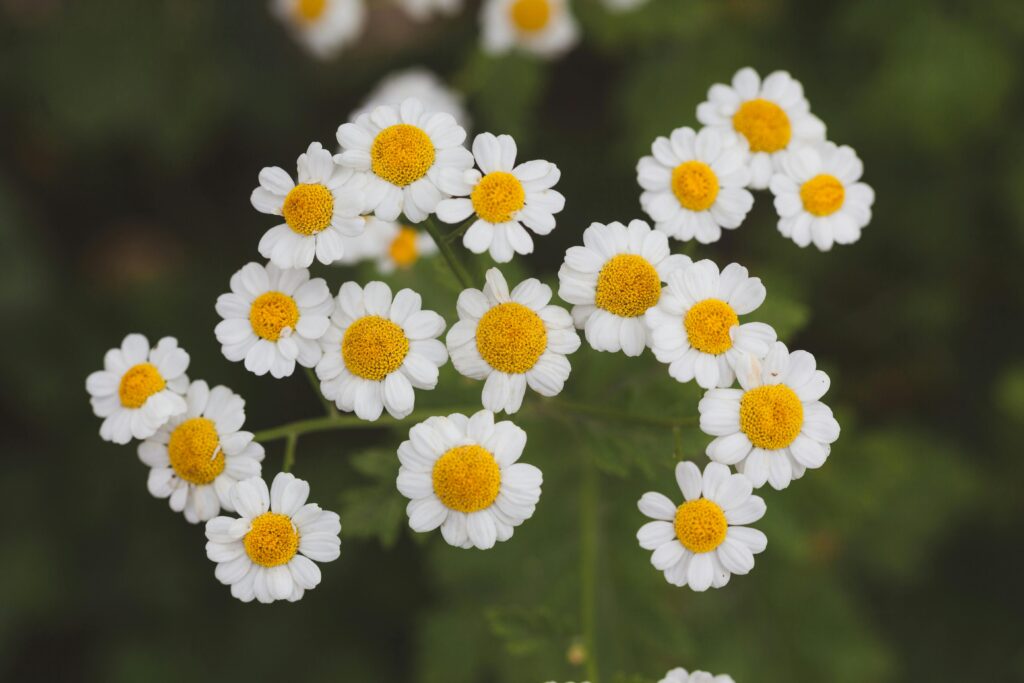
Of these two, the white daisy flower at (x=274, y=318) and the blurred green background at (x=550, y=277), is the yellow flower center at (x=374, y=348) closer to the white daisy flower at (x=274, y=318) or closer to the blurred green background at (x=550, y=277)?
the white daisy flower at (x=274, y=318)

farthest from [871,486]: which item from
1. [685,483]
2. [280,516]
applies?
[280,516]

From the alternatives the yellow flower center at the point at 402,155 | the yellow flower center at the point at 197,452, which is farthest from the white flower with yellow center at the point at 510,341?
the yellow flower center at the point at 197,452

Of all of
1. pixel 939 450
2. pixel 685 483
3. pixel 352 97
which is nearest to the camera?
pixel 685 483

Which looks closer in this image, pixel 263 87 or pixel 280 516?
pixel 280 516

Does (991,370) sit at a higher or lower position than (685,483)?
higher

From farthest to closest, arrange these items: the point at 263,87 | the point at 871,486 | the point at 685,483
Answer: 1. the point at 263,87
2. the point at 871,486
3. the point at 685,483

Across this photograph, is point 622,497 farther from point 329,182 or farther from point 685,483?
point 329,182
